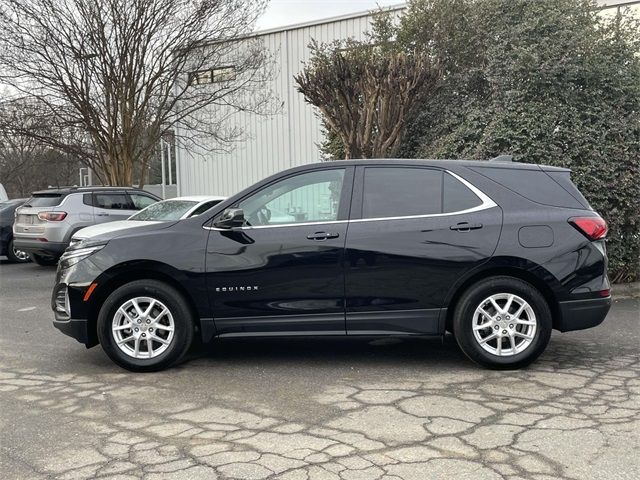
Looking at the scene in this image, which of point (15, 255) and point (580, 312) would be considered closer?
point (580, 312)

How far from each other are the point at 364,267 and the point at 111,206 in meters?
8.87

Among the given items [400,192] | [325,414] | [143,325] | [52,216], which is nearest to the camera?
[325,414]

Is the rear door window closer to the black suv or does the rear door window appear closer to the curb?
the black suv

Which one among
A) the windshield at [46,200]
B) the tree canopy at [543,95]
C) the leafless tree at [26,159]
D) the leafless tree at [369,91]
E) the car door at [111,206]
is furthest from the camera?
the leafless tree at [26,159]

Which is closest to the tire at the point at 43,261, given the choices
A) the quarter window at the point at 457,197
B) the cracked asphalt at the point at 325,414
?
the cracked asphalt at the point at 325,414

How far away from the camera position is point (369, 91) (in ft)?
32.6

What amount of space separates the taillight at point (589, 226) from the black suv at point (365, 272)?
1 cm

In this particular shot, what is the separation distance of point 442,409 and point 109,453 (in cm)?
209

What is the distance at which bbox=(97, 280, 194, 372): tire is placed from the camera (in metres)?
5.07

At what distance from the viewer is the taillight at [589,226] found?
16.6ft

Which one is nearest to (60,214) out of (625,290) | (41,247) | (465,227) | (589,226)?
(41,247)

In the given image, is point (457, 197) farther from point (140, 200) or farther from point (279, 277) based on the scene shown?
point (140, 200)

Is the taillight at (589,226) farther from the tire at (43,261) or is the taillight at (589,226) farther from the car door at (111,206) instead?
the tire at (43,261)

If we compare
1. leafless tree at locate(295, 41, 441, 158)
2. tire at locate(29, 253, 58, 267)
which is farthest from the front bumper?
tire at locate(29, 253, 58, 267)
